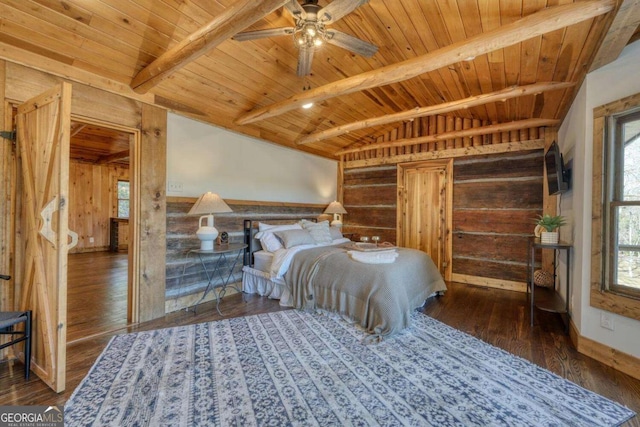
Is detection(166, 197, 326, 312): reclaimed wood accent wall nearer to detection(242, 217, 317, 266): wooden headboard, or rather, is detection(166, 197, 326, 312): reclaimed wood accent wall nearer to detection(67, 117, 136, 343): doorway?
detection(242, 217, 317, 266): wooden headboard

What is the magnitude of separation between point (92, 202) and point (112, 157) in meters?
1.61

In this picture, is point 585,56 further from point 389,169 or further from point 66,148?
point 66,148

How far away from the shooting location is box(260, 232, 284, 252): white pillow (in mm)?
4281

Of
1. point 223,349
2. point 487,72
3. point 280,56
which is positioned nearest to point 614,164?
point 487,72

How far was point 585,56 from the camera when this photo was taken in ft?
8.20

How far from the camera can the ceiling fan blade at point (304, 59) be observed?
2.46 meters

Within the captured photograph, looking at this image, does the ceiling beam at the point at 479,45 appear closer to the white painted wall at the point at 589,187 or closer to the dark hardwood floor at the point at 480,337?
the white painted wall at the point at 589,187

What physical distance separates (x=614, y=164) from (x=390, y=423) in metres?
2.85

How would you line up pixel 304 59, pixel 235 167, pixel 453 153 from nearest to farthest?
1. pixel 304 59
2. pixel 235 167
3. pixel 453 153

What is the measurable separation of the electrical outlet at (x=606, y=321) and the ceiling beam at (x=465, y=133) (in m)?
2.89

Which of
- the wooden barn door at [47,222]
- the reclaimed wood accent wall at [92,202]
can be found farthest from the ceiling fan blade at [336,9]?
the reclaimed wood accent wall at [92,202]

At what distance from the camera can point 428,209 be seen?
5660 millimetres

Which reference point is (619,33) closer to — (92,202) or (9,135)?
(9,135)

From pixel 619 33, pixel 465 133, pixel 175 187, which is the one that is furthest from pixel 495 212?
pixel 175 187
